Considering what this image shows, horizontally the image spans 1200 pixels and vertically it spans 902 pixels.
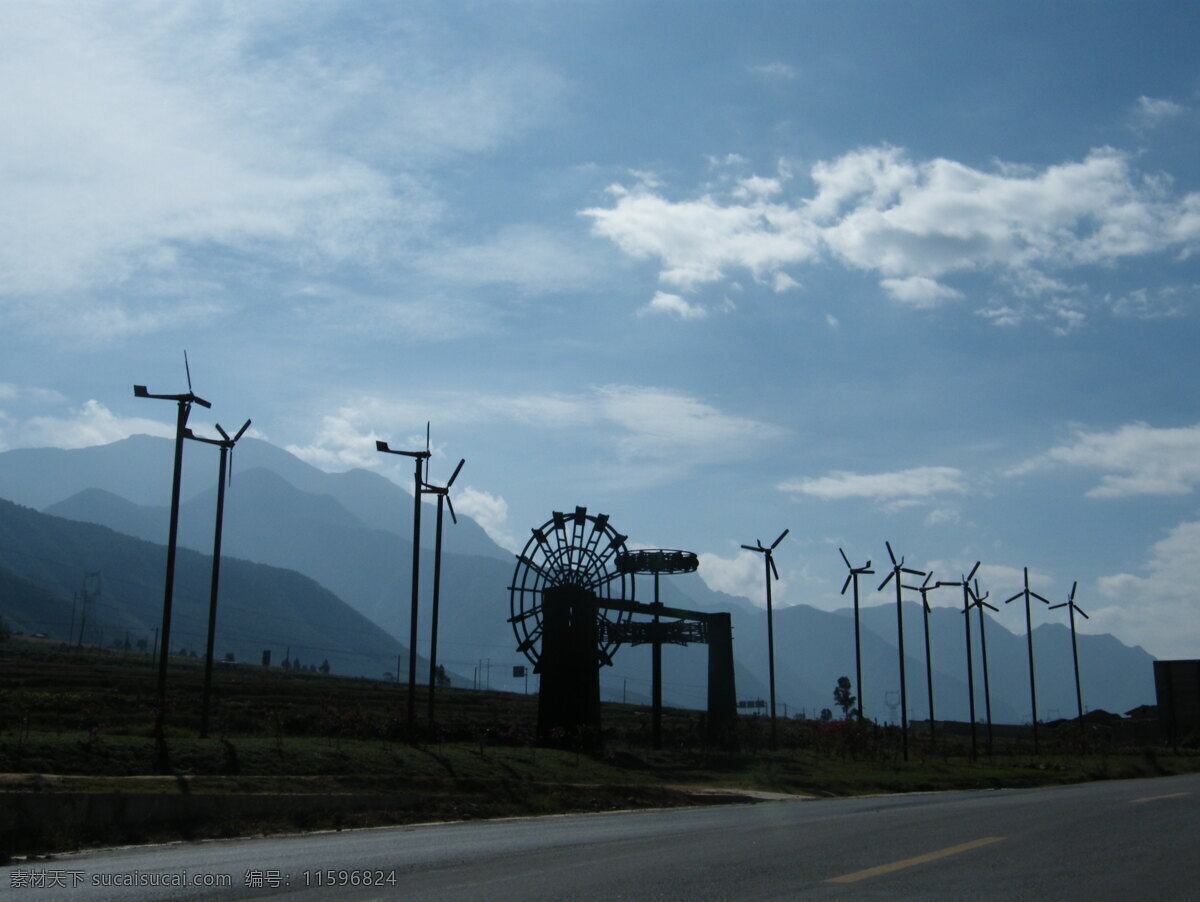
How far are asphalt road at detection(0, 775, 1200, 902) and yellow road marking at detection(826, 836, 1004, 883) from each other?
33 mm

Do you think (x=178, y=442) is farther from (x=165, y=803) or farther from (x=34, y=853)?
(x=34, y=853)

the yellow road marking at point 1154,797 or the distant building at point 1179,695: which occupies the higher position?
the distant building at point 1179,695

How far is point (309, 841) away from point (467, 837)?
104 inches

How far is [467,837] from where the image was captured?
64.6ft

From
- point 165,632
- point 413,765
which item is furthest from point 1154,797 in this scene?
point 165,632

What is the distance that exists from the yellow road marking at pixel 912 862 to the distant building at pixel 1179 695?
102297mm

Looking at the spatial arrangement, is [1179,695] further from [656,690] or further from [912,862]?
[912,862]

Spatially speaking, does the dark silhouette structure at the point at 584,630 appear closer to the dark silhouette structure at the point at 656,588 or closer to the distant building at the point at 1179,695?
the dark silhouette structure at the point at 656,588

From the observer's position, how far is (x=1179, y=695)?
355 feet

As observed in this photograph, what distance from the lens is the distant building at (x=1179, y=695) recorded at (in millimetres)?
106938

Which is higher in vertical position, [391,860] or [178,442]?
[178,442]

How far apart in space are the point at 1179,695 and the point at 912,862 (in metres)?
107

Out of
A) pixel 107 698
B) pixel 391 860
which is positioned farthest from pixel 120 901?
pixel 107 698

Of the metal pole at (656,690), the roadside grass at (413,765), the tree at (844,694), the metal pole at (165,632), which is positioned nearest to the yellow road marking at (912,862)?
the roadside grass at (413,765)
